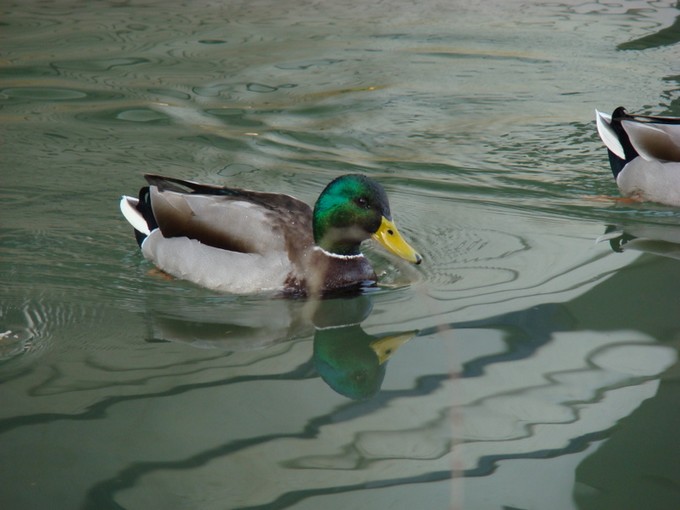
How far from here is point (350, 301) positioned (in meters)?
5.36

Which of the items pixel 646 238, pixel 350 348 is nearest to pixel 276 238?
pixel 350 348

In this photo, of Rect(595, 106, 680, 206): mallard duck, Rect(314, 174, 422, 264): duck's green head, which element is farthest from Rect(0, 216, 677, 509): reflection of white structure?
Rect(595, 106, 680, 206): mallard duck

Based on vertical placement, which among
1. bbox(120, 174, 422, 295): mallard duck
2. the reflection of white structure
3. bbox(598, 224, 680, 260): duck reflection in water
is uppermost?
bbox(120, 174, 422, 295): mallard duck

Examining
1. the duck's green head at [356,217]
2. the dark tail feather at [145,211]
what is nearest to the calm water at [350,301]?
the dark tail feather at [145,211]

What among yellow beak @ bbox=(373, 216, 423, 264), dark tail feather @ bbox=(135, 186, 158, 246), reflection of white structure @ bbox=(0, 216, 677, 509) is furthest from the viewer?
dark tail feather @ bbox=(135, 186, 158, 246)

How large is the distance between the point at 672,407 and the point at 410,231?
8.01 feet

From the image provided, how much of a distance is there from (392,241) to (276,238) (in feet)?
1.91

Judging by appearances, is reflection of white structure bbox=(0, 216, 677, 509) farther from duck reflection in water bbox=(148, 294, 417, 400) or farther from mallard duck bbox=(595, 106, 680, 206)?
Result: mallard duck bbox=(595, 106, 680, 206)

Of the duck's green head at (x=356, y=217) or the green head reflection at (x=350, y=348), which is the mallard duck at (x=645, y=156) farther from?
the green head reflection at (x=350, y=348)

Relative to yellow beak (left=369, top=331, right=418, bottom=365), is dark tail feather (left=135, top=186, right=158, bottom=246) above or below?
above

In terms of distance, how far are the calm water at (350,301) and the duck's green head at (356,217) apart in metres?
0.29

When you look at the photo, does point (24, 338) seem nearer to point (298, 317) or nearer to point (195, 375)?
point (195, 375)

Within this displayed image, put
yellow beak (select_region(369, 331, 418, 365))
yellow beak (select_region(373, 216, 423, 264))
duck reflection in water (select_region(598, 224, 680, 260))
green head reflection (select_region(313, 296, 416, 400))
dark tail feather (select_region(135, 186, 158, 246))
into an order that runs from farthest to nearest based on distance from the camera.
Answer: duck reflection in water (select_region(598, 224, 680, 260)) < dark tail feather (select_region(135, 186, 158, 246)) < yellow beak (select_region(373, 216, 423, 264)) < yellow beak (select_region(369, 331, 418, 365)) < green head reflection (select_region(313, 296, 416, 400))

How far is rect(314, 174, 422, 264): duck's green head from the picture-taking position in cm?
530
